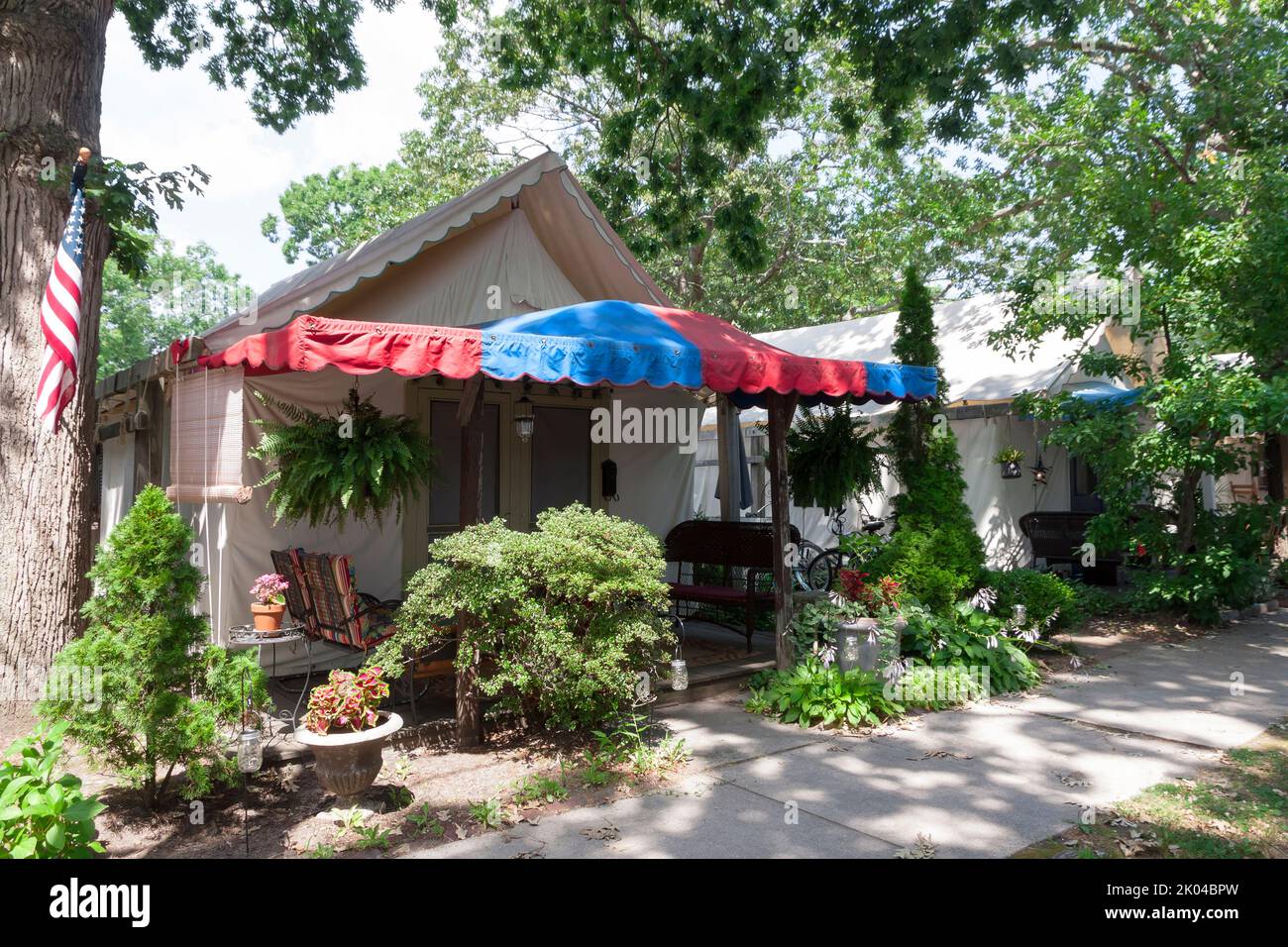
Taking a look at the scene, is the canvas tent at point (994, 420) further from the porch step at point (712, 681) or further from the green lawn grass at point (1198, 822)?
the green lawn grass at point (1198, 822)

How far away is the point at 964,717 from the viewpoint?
634 cm

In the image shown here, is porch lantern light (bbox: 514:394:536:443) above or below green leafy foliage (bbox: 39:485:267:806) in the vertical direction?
above

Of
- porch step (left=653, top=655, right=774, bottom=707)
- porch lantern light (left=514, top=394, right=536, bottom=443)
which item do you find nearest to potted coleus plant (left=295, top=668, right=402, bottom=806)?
porch step (left=653, top=655, right=774, bottom=707)

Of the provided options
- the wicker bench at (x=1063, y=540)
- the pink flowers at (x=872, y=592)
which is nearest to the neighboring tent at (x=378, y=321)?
the pink flowers at (x=872, y=592)

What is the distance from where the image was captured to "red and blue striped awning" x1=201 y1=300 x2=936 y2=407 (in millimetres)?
4794

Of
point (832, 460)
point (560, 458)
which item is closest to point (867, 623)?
point (832, 460)

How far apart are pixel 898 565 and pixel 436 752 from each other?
4.45m

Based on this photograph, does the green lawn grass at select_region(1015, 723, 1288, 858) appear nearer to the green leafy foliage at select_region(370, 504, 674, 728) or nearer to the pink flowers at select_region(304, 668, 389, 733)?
the green leafy foliage at select_region(370, 504, 674, 728)

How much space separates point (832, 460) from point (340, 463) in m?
5.08

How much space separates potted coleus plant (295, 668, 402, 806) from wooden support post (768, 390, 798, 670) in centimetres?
369

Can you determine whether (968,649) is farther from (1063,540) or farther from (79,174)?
(79,174)

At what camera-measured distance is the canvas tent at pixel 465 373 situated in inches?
211

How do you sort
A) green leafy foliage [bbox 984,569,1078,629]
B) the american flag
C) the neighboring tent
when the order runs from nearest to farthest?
1. the american flag
2. the neighboring tent
3. green leafy foliage [bbox 984,569,1078,629]
